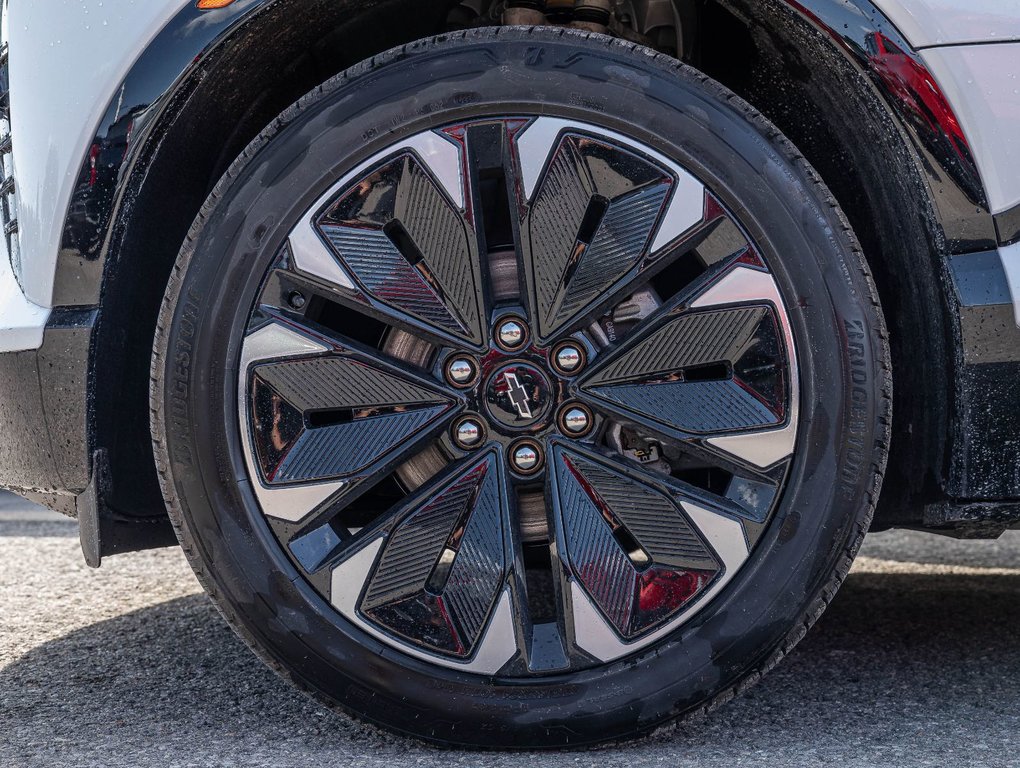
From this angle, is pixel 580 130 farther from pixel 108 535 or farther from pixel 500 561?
pixel 108 535

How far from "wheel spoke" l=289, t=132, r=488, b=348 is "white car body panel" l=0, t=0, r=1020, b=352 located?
1.25ft

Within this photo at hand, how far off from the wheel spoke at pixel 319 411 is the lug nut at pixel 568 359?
6.6 inches

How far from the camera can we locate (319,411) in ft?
4.95

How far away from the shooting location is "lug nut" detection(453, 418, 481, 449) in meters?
1.50

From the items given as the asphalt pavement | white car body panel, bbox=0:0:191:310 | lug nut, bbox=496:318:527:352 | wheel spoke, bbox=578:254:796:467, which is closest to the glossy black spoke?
wheel spoke, bbox=578:254:796:467

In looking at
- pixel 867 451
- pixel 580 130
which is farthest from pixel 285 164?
pixel 867 451

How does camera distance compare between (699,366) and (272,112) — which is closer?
(699,366)

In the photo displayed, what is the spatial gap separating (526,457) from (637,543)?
0.69 ft

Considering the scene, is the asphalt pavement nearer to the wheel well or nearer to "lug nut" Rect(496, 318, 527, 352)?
the wheel well

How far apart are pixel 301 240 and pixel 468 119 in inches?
12.2

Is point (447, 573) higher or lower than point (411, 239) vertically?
lower

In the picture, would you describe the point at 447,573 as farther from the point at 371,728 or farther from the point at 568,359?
the point at 568,359

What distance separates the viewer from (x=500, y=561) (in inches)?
58.6

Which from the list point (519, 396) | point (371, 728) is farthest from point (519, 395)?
point (371, 728)
